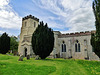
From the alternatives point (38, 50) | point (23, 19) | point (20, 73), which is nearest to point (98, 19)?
point (38, 50)

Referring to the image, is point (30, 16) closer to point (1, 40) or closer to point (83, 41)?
point (1, 40)

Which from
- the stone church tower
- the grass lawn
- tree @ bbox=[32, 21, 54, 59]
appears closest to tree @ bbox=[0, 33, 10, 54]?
the stone church tower

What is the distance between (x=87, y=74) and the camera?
7.33 m

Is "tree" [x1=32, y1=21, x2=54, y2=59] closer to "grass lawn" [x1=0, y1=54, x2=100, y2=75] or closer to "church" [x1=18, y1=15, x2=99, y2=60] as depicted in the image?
"grass lawn" [x1=0, y1=54, x2=100, y2=75]

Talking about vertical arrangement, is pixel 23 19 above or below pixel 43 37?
above

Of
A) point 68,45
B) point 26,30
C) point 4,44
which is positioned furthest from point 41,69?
point 26,30

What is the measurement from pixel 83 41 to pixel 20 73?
20315 millimetres

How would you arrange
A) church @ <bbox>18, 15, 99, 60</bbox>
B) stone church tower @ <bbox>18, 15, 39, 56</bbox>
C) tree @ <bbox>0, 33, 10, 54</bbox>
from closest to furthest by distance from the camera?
tree @ <bbox>0, 33, 10, 54</bbox> → church @ <bbox>18, 15, 99, 60</bbox> → stone church tower @ <bbox>18, 15, 39, 56</bbox>

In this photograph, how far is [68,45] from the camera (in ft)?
82.7

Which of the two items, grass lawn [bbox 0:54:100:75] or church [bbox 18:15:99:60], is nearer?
grass lawn [bbox 0:54:100:75]

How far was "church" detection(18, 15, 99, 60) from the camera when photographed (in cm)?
2303

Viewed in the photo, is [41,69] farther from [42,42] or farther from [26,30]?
[26,30]

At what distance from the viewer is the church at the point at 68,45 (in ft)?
75.6

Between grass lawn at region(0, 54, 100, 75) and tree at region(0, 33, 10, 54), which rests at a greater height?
tree at region(0, 33, 10, 54)
